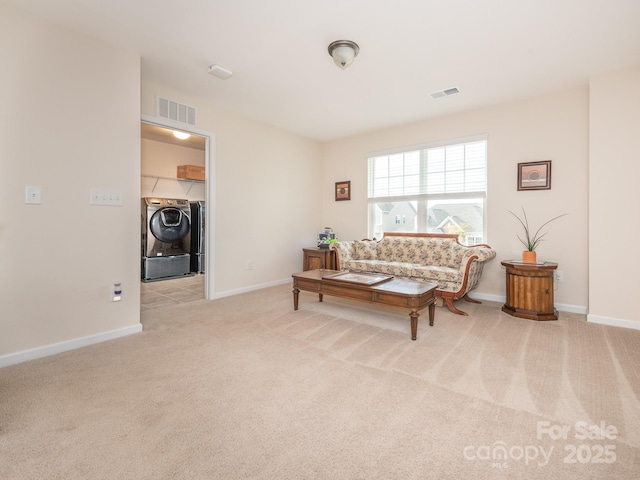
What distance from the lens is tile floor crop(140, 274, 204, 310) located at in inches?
162

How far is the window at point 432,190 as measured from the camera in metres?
4.36

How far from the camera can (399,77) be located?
333 centimetres

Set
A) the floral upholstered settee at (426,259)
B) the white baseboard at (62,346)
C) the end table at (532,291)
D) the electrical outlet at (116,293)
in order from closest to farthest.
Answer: the white baseboard at (62,346)
the electrical outlet at (116,293)
the end table at (532,291)
the floral upholstered settee at (426,259)

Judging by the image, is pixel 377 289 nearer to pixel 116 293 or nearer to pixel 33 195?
pixel 116 293

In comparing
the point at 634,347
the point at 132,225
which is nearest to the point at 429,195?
the point at 634,347

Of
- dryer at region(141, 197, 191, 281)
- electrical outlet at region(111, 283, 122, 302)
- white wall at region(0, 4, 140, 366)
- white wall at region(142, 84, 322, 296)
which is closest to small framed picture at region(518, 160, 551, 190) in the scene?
white wall at region(142, 84, 322, 296)

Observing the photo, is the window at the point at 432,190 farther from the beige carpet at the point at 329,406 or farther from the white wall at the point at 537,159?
the beige carpet at the point at 329,406

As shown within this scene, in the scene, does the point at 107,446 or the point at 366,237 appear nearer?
the point at 107,446

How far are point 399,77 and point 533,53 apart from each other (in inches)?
49.0

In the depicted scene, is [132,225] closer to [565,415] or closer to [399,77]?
[399,77]

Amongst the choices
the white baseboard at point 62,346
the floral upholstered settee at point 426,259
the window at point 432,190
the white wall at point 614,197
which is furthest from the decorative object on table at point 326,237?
the white wall at point 614,197

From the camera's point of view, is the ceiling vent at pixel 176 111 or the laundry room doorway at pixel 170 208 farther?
the laundry room doorway at pixel 170 208

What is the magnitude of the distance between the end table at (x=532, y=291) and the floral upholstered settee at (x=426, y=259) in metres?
0.40

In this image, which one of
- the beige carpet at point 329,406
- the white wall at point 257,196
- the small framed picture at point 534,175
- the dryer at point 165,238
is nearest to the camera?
the beige carpet at point 329,406
